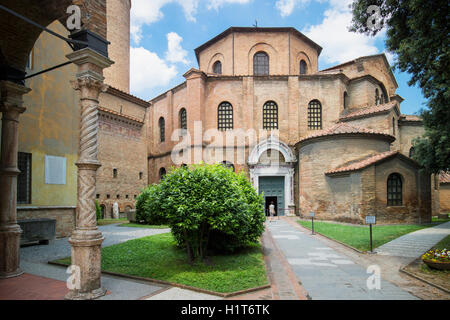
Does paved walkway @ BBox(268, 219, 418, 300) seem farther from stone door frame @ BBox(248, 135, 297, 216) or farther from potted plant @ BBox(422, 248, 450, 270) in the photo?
stone door frame @ BBox(248, 135, 297, 216)

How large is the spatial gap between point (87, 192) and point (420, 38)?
9.45 meters

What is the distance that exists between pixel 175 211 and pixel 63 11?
18.6ft

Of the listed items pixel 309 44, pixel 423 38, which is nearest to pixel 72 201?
pixel 423 38

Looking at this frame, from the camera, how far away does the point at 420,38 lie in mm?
7902

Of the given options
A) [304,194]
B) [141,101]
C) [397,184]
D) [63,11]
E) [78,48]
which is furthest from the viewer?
[141,101]

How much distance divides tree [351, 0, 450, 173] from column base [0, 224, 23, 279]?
11508mm

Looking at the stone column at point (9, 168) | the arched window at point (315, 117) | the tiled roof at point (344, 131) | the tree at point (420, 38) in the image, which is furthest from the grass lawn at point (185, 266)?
the arched window at point (315, 117)

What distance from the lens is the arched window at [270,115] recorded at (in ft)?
84.9

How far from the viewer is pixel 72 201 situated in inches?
512

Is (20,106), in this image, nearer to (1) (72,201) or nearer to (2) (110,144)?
(1) (72,201)

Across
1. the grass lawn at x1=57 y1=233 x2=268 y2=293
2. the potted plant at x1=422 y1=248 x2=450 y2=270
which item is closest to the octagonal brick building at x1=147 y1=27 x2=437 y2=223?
the potted plant at x1=422 y1=248 x2=450 y2=270

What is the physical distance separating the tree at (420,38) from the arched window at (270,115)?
549 inches

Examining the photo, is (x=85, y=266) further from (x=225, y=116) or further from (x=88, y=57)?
(x=225, y=116)

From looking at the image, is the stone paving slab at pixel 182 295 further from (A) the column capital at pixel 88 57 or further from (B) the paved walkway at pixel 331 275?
(A) the column capital at pixel 88 57
